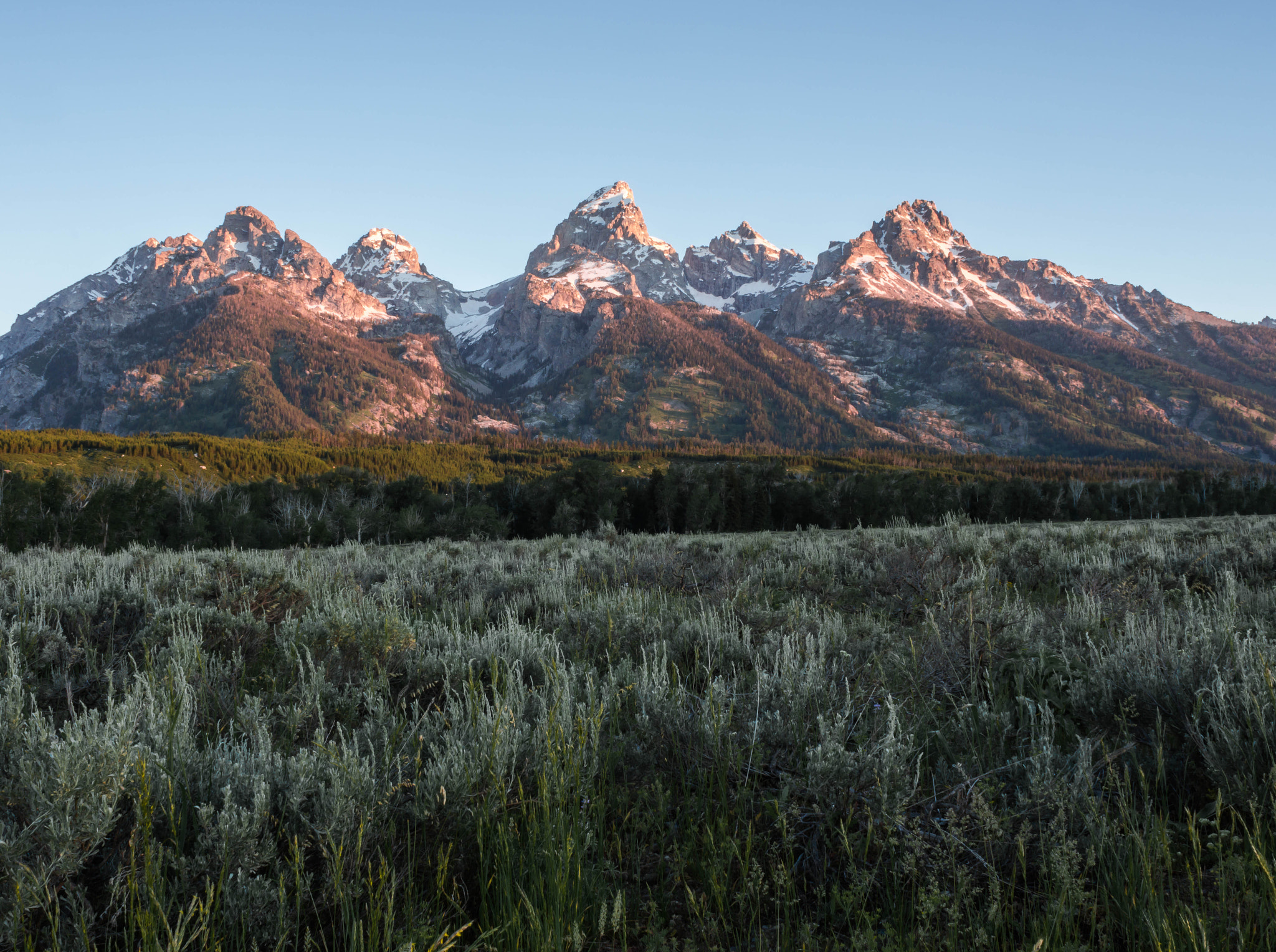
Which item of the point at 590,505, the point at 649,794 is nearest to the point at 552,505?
the point at 590,505

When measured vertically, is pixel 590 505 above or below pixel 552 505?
above

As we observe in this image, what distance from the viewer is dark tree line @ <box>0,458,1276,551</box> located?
61.3 meters

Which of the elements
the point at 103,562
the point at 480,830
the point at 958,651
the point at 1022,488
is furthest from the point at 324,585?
the point at 1022,488

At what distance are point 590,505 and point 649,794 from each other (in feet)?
246

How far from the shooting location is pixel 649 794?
10.1ft

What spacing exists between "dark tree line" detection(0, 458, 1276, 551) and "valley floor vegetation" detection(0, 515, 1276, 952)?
2196 inches

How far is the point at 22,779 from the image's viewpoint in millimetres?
2246

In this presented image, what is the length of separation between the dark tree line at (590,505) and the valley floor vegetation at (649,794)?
5578 cm

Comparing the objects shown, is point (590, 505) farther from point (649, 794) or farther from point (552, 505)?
point (649, 794)

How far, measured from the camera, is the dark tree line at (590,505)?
61312 millimetres

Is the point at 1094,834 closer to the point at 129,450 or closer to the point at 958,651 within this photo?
the point at 958,651

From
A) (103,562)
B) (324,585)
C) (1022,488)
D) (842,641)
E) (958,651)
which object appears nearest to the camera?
(958,651)

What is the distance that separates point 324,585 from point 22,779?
17.7 feet

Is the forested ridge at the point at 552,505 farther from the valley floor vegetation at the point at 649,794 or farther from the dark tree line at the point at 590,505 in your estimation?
the valley floor vegetation at the point at 649,794
